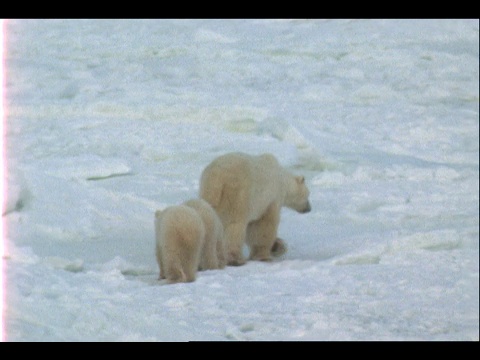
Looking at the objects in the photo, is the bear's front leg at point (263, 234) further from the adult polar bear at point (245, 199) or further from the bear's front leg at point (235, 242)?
the bear's front leg at point (235, 242)

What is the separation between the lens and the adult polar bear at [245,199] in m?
6.87

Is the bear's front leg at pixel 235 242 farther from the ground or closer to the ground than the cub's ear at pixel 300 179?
closer to the ground

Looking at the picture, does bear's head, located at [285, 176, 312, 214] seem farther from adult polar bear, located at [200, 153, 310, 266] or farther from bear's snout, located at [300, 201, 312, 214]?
adult polar bear, located at [200, 153, 310, 266]

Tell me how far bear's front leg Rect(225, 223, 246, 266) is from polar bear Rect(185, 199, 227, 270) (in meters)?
0.26

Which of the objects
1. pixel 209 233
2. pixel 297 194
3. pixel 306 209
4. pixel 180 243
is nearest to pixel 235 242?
pixel 209 233

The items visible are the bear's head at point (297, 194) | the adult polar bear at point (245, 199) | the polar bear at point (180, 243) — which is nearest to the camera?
the polar bear at point (180, 243)

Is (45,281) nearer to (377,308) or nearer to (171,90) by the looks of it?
(377,308)

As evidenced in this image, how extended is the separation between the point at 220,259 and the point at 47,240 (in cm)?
111

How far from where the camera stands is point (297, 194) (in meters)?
7.75

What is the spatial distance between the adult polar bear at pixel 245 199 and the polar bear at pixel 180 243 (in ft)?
2.43

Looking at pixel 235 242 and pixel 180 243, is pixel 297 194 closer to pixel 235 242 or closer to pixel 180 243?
pixel 235 242

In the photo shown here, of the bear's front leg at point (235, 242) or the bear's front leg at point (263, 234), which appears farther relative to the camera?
the bear's front leg at point (263, 234)

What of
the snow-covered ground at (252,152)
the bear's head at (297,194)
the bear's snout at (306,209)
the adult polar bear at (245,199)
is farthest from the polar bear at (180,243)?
the bear's snout at (306,209)

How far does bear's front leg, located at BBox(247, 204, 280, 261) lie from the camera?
23.5 feet
